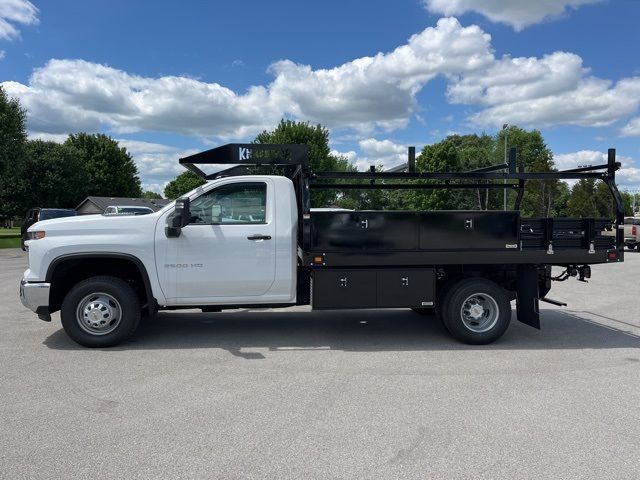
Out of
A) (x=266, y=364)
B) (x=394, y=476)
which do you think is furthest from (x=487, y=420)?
(x=266, y=364)

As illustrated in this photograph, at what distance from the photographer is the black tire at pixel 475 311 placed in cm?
680

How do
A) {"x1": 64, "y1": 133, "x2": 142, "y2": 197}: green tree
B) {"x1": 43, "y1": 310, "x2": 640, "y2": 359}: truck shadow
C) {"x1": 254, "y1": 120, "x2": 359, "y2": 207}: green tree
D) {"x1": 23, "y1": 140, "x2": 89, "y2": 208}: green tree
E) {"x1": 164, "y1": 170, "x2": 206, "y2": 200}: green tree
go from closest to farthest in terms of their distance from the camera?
{"x1": 43, "y1": 310, "x2": 640, "y2": 359}: truck shadow, {"x1": 254, "y1": 120, "x2": 359, "y2": 207}: green tree, {"x1": 23, "y1": 140, "x2": 89, "y2": 208}: green tree, {"x1": 64, "y1": 133, "x2": 142, "y2": 197}: green tree, {"x1": 164, "y1": 170, "x2": 206, "y2": 200}: green tree

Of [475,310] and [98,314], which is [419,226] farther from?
[98,314]

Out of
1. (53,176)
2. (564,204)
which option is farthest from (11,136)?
(564,204)

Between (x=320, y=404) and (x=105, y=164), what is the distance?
5654 cm

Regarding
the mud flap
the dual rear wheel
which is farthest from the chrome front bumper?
the mud flap

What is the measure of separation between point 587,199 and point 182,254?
43178 millimetres

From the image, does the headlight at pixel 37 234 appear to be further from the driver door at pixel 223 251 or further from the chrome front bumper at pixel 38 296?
the driver door at pixel 223 251

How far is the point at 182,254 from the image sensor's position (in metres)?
6.53

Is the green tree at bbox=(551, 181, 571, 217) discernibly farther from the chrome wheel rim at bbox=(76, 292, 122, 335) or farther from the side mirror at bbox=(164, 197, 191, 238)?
the chrome wheel rim at bbox=(76, 292, 122, 335)

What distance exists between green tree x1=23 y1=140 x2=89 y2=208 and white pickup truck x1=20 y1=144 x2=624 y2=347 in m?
47.1

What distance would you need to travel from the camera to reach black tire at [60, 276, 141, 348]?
6438 mm

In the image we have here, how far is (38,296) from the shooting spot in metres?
6.41

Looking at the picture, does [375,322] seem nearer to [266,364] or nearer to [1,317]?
[266,364]
